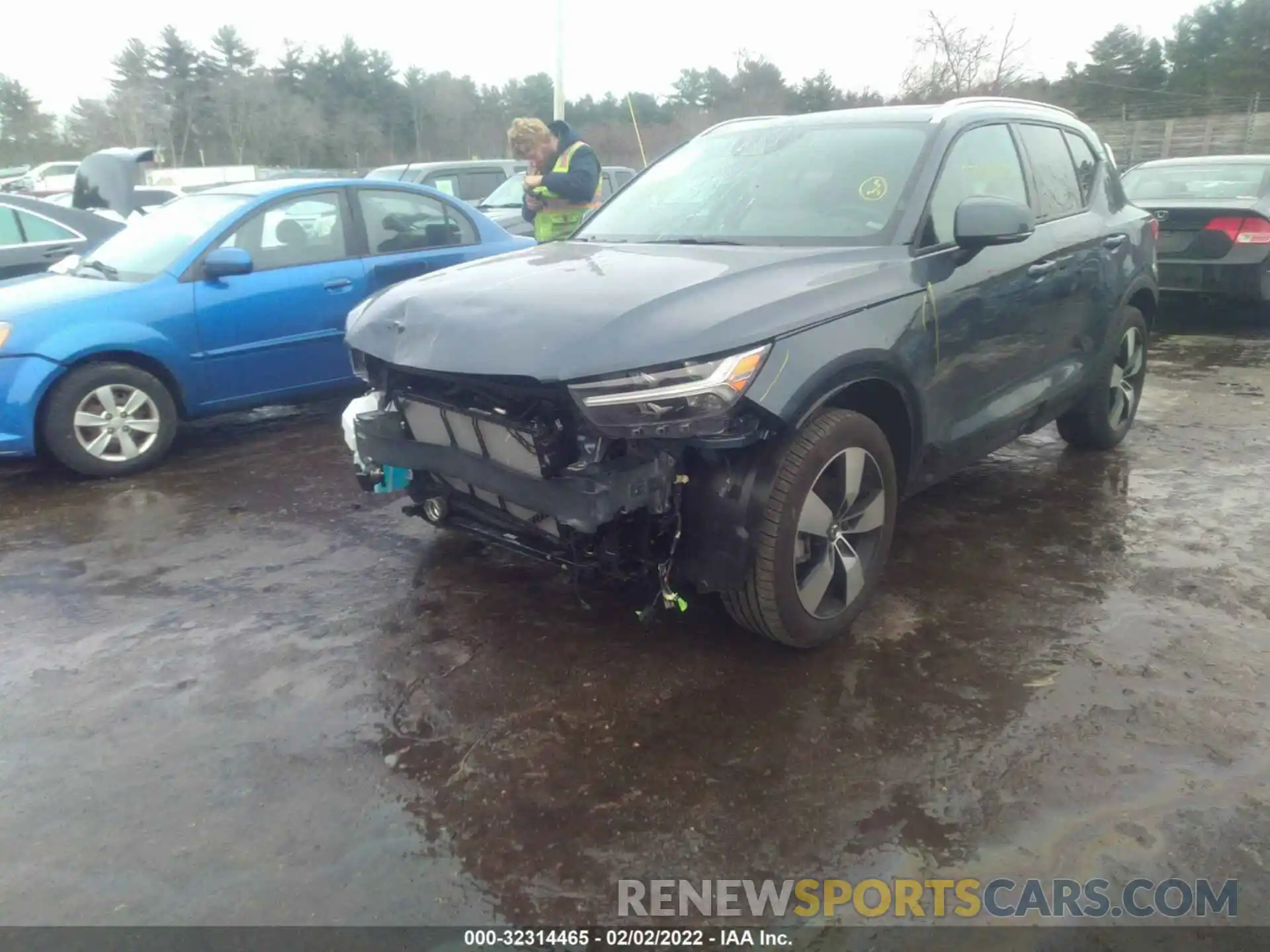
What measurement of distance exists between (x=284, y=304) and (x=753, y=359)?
401cm

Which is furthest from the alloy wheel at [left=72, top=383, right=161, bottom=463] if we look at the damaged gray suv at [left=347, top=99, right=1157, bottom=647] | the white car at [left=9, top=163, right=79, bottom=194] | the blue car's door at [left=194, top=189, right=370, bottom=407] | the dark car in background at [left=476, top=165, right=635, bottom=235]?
the white car at [left=9, top=163, right=79, bottom=194]

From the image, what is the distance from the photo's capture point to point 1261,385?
677 cm

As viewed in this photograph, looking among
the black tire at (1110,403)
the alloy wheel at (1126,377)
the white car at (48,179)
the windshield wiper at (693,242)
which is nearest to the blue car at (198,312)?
the windshield wiper at (693,242)

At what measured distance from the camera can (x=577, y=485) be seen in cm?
272

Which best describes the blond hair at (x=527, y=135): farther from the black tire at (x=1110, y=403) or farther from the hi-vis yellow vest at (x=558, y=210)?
the black tire at (x=1110, y=403)

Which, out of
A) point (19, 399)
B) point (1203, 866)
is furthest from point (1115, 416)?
point (19, 399)

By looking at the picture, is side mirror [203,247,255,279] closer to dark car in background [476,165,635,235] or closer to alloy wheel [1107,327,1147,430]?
alloy wheel [1107,327,1147,430]

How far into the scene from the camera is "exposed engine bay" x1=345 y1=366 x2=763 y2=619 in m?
2.74

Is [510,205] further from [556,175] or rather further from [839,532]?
[839,532]

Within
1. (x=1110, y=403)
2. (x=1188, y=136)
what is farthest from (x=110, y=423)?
(x=1188, y=136)

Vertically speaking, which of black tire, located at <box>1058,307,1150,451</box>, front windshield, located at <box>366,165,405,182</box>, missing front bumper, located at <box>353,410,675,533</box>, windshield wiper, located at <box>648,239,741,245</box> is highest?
front windshield, located at <box>366,165,405,182</box>

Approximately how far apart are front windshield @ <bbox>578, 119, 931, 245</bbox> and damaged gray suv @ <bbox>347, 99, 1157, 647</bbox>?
1cm

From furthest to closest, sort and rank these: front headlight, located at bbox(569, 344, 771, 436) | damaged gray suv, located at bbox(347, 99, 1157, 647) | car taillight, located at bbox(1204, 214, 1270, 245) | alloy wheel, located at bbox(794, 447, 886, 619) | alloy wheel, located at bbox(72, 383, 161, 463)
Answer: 1. car taillight, located at bbox(1204, 214, 1270, 245)
2. alloy wheel, located at bbox(72, 383, 161, 463)
3. alloy wheel, located at bbox(794, 447, 886, 619)
4. damaged gray suv, located at bbox(347, 99, 1157, 647)
5. front headlight, located at bbox(569, 344, 771, 436)

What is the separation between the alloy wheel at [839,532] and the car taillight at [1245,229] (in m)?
6.34
